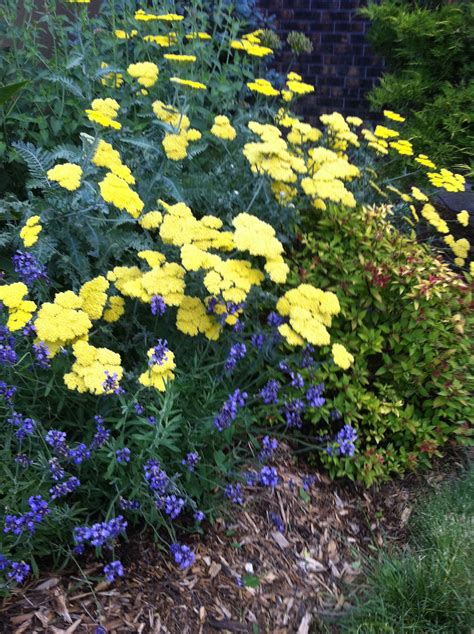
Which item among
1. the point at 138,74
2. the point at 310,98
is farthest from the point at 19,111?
the point at 310,98

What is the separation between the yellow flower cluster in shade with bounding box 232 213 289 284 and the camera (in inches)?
90.4

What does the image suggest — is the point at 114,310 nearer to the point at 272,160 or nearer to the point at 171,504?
the point at 171,504

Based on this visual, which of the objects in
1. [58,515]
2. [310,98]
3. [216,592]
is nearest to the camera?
[58,515]

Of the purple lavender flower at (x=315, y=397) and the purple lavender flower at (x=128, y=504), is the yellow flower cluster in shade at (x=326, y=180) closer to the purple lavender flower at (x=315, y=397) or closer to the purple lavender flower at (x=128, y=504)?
the purple lavender flower at (x=315, y=397)

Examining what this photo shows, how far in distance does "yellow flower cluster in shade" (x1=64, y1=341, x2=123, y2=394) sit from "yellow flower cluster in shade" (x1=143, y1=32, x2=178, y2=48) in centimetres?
237

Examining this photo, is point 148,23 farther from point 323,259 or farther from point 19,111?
point 323,259

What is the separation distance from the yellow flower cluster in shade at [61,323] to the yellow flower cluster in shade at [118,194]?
37 cm

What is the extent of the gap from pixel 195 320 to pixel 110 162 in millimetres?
713

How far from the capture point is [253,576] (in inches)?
90.6

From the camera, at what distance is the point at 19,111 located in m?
3.54

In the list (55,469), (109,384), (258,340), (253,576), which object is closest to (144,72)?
(258,340)

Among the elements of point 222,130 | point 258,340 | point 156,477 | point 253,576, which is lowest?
point 253,576

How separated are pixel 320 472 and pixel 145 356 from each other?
3.52 ft

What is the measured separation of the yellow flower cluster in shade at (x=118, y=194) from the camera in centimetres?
218
